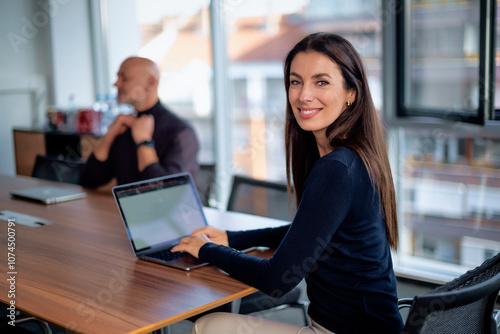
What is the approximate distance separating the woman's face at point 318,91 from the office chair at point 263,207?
739mm

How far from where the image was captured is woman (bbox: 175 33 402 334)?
1448 mm

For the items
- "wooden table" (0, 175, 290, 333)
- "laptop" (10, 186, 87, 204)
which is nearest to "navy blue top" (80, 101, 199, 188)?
"laptop" (10, 186, 87, 204)

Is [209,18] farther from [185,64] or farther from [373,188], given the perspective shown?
[373,188]

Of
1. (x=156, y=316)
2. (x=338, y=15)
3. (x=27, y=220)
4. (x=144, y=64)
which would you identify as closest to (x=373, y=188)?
(x=156, y=316)

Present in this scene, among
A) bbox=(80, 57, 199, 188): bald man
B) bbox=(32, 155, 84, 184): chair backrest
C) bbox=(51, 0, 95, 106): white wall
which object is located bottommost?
bbox=(32, 155, 84, 184): chair backrest

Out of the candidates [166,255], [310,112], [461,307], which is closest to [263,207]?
[166,255]

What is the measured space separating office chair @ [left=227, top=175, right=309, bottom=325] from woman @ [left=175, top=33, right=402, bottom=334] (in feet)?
1.68

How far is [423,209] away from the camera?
4270 millimetres

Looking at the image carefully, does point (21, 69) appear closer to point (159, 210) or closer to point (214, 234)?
point (159, 210)

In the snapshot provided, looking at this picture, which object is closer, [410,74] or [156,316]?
[156,316]

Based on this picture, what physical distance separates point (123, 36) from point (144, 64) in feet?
8.74

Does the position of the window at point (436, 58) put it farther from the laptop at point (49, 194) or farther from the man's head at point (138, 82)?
the laptop at point (49, 194)

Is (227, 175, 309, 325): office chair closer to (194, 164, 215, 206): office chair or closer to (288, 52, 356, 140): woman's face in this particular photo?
(194, 164, 215, 206): office chair

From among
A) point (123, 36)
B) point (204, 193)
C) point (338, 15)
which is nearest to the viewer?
point (204, 193)
